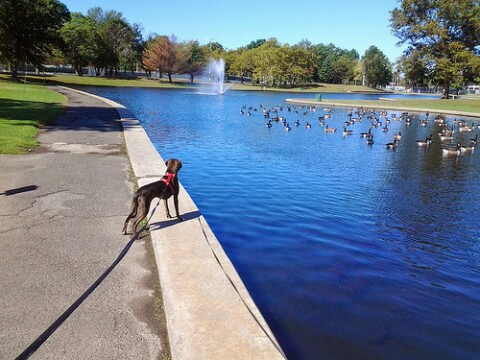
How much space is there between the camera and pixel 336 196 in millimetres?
11602

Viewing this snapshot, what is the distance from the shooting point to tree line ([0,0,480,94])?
5756cm

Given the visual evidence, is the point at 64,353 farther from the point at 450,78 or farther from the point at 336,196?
the point at 450,78

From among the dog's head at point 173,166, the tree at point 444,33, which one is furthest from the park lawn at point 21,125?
the tree at point 444,33

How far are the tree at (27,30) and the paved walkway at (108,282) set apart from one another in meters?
56.3

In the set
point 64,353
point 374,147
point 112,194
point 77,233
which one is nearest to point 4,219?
point 77,233

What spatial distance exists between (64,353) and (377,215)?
8136mm

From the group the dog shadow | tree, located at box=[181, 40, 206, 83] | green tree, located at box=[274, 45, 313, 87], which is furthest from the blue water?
tree, located at box=[181, 40, 206, 83]

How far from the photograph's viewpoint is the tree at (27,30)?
181 feet

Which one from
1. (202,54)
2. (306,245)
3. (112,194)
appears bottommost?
(306,245)

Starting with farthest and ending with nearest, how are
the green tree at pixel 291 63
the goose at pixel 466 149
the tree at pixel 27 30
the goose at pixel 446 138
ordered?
1. the green tree at pixel 291 63
2. the tree at pixel 27 30
3. the goose at pixel 446 138
4. the goose at pixel 466 149

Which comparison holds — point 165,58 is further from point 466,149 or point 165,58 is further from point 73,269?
point 73,269

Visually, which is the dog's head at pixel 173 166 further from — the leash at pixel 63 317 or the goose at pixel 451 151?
the goose at pixel 451 151

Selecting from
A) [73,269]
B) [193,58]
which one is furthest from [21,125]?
[193,58]

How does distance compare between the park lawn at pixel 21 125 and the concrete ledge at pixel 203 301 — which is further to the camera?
the park lawn at pixel 21 125
